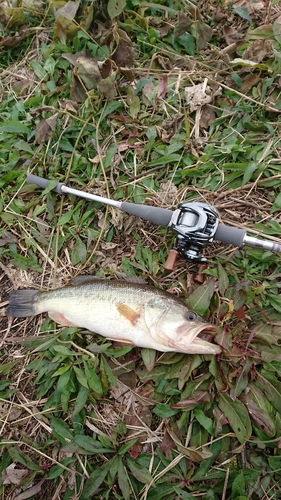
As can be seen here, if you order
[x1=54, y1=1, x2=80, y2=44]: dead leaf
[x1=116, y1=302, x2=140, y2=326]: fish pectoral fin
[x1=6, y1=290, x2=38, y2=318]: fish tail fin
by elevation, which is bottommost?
[x1=6, y1=290, x2=38, y2=318]: fish tail fin

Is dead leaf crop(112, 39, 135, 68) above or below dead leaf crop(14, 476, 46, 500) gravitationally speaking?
above

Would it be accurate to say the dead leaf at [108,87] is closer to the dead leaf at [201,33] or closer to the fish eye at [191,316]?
the dead leaf at [201,33]

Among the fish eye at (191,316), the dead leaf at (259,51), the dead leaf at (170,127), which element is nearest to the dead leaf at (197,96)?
the dead leaf at (170,127)

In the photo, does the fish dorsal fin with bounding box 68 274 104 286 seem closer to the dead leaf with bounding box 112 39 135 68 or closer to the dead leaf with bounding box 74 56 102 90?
the dead leaf with bounding box 74 56 102 90

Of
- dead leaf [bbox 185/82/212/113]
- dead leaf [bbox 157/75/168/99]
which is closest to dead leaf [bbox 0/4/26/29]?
dead leaf [bbox 157/75/168/99]

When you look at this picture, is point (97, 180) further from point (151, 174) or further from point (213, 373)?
point (213, 373)

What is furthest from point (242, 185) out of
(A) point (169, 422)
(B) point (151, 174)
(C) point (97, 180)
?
(A) point (169, 422)

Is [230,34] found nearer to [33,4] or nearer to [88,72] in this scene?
[88,72]
